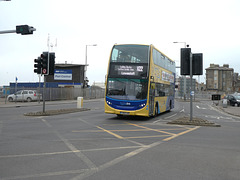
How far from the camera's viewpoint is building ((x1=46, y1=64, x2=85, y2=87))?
2483 inches

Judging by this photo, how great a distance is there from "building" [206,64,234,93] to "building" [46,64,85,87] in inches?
1933

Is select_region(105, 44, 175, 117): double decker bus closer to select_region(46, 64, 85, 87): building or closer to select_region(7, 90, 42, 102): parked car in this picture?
select_region(7, 90, 42, 102): parked car

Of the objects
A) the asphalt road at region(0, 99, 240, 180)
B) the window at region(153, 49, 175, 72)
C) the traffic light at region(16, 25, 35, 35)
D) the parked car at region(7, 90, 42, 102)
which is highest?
the traffic light at region(16, 25, 35, 35)

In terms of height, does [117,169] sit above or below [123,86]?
below

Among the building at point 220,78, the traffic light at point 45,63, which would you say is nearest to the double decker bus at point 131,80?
the traffic light at point 45,63

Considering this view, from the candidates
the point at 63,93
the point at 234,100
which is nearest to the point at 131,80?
the point at 234,100


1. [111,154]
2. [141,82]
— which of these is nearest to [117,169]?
[111,154]

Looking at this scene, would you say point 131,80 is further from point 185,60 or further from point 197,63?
point 197,63

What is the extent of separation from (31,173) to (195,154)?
382 centimetres

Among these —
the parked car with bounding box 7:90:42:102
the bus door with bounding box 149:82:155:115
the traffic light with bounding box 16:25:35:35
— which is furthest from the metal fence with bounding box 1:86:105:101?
the bus door with bounding box 149:82:155:115

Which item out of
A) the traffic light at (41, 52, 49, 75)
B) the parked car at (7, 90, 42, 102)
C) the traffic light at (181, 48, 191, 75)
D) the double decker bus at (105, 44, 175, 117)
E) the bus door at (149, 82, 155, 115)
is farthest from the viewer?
the parked car at (7, 90, 42, 102)

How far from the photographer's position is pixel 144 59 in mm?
14266

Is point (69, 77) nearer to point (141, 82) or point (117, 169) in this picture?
point (141, 82)

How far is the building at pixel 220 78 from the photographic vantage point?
9081cm
